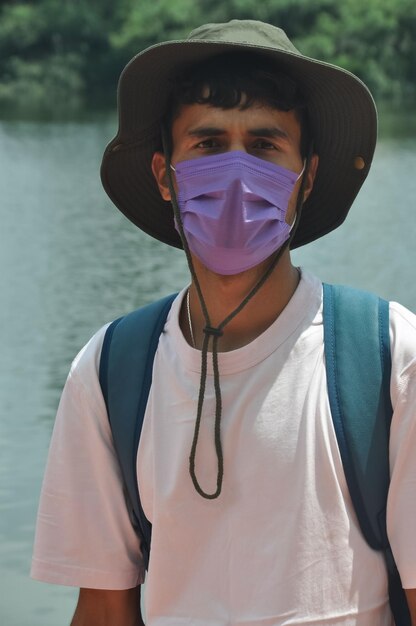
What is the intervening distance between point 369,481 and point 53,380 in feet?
18.8

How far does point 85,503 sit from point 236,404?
0.29 meters

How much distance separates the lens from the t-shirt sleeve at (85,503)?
80.5 inches

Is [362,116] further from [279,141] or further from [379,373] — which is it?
[379,373]

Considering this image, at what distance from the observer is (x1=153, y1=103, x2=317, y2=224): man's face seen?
2023 millimetres

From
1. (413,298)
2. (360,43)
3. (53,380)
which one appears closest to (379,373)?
(53,380)

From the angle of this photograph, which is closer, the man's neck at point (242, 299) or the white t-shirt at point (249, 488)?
the white t-shirt at point (249, 488)

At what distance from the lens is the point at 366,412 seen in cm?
187

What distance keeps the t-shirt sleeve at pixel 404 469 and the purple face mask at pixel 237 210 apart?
0.93 ft

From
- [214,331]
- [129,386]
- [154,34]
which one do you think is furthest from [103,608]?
[154,34]

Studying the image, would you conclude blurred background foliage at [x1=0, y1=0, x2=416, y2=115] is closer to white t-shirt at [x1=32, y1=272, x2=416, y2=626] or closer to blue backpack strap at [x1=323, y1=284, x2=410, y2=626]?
white t-shirt at [x1=32, y1=272, x2=416, y2=626]

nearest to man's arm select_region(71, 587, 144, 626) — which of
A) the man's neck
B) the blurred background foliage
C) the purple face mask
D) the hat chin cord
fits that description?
the hat chin cord

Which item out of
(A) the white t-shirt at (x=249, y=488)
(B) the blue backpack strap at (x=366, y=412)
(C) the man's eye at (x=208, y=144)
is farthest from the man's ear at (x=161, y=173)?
(B) the blue backpack strap at (x=366, y=412)

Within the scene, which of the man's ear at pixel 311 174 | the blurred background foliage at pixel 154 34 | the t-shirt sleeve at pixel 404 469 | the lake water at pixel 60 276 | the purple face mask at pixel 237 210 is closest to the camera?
the t-shirt sleeve at pixel 404 469

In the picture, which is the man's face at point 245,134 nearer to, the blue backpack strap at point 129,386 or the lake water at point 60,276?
the blue backpack strap at point 129,386
